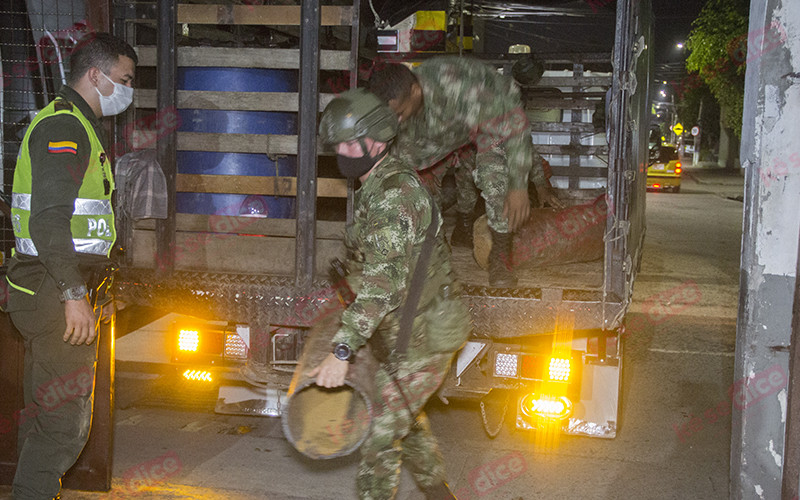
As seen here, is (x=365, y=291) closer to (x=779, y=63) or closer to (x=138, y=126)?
(x=779, y=63)

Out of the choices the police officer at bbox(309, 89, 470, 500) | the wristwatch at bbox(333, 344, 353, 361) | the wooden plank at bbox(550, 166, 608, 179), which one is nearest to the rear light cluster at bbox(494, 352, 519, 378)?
the police officer at bbox(309, 89, 470, 500)

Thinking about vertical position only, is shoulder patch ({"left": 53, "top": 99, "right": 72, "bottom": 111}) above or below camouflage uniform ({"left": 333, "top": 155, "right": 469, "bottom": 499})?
above

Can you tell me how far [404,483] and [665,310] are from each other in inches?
199

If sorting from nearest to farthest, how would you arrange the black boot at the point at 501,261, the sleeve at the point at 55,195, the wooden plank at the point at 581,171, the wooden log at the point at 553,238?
the sleeve at the point at 55,195
the black boot at the point at 501,261
the wooden log at the point at 553,238
the wooden plank at the point at 581,171

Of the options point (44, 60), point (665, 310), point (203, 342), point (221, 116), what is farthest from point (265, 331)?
point (665, 310)

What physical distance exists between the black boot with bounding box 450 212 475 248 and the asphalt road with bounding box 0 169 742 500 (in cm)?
134

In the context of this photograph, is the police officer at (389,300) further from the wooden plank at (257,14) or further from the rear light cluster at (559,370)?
the wooden plank at (257,14)

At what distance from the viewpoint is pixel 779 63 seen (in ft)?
8.61

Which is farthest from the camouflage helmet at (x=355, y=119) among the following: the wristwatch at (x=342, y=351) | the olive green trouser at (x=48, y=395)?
the olive green trouser at (x=48, y=395)

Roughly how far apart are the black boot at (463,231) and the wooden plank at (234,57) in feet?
7.42

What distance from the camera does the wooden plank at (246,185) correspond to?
444cm

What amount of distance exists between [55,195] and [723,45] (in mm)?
28863

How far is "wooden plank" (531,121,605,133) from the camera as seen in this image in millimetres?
8320

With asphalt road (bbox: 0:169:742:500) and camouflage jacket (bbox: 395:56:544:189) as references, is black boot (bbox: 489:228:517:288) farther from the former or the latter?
asphalt road (bbox: 0:169:742:500)
